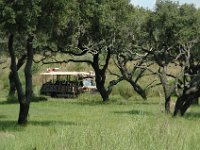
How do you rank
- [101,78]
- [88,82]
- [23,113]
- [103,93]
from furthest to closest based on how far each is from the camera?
[88,82]
[101,78]
[103,93]
[23,113]

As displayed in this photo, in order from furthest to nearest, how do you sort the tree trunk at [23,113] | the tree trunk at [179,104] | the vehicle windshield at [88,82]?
the vehicle windshield at [88,82], the tree trunk at [179,104], the tree trunk at [23,113]

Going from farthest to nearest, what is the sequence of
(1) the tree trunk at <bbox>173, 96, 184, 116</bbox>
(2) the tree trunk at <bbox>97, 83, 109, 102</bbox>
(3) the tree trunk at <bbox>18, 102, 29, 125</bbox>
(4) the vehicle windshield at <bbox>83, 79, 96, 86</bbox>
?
(4) the vehicle windshield at <bbox>83, 79, 96, 86</bbox> < (2) the tree trunk at <bbox>97, 83, 109, 102</bbox> < (1) the tree trunk at <bbox>173, 96, 184, 116</bbox> < (3) the tree trunk at <bbox>18, 102, 29, 125</bbox>

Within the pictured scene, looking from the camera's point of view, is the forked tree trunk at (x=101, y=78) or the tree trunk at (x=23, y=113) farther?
the forked tree trunk at (x=101, y=78)

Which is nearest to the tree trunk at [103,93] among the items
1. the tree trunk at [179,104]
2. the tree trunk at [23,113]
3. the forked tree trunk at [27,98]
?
the tree trunk at [179,104]

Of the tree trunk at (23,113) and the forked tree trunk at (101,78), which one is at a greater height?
the forked tree trunk at (101,78)

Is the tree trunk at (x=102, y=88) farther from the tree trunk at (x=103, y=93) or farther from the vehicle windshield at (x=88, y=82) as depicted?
the vehicle windshield at (x=88, y=82)

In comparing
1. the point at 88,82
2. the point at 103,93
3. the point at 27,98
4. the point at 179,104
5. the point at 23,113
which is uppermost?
the point at 88,82

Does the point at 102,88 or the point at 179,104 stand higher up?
the point at 102,88

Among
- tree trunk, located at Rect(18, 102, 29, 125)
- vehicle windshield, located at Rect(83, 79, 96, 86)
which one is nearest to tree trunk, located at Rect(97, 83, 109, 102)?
vehicle windshield, located at Rect(83, 79, 96, 86)

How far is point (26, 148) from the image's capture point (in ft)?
34.8

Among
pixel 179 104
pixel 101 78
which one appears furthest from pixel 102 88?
pixel 179 104

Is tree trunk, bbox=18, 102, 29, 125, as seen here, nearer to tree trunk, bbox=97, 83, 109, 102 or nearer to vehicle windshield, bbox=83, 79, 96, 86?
tree trunk, bbox=97, 83, 109, 102

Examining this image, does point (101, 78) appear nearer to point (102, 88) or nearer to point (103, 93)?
point (102, 88)

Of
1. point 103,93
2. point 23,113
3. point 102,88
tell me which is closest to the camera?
point 23,113
